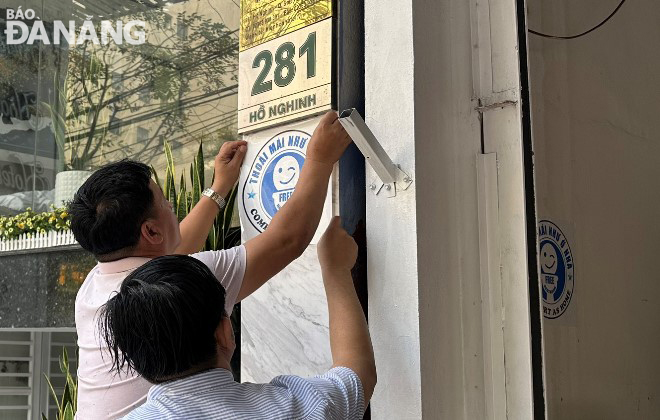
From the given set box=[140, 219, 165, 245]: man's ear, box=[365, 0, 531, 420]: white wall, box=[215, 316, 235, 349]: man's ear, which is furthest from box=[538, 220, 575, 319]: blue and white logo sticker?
box=[215, 316, 235, 349]: man's ear

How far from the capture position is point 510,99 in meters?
1.77

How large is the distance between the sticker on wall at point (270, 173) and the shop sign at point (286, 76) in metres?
0.04

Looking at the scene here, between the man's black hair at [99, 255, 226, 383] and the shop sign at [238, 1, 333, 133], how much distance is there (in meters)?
0.86

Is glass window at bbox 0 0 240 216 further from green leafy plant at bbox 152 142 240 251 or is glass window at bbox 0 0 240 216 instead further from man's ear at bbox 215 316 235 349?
man's ear at bbox 215 316 235 349

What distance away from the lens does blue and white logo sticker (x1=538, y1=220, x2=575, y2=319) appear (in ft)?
7.82

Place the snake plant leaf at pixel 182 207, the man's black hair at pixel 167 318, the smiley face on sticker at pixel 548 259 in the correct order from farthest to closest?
the snake plant leaf at pixel 182 207 < the smiley face on sticker at pixel 548 259 < the man's black hair at pixel 167 318

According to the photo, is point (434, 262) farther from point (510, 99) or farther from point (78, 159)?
point (78, 159)

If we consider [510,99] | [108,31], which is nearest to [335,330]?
[510,99]

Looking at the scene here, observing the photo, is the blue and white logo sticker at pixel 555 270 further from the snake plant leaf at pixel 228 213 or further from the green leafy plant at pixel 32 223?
the green leafy plant at pixel 32 223

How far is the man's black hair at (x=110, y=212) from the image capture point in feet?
5.32

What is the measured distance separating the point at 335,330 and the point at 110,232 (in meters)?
0.51

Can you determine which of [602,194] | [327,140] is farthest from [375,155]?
[602,194]

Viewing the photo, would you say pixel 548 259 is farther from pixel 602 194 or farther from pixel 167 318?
pixel 167 318

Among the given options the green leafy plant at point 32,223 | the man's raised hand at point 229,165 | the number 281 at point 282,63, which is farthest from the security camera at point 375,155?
the green leafy plant at point 32,223
